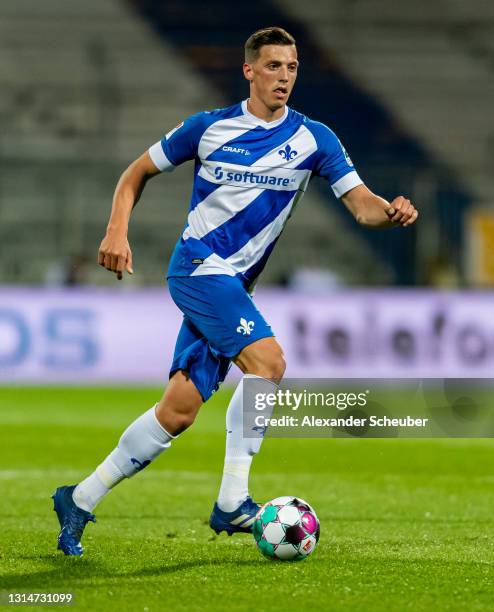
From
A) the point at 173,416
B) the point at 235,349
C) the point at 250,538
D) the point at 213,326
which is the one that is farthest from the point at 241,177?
the point at 250,538

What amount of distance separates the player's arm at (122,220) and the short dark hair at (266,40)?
66 centimetres

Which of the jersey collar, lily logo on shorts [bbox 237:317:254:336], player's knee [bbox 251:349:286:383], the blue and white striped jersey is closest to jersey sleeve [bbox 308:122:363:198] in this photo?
the blue and white striped jersey

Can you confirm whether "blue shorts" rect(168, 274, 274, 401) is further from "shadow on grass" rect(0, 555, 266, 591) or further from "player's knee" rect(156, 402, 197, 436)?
"shadow on grass" rect(0, 555, 266, 591)

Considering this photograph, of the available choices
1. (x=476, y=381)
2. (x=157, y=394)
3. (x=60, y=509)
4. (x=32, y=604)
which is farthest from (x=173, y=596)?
(x=476, y=381)

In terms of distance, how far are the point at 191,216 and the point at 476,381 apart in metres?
10.3

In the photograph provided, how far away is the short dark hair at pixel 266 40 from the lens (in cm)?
540

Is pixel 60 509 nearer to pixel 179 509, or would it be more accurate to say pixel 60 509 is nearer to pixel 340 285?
pixel 179 509

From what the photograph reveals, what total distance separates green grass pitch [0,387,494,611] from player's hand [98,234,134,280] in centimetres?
124

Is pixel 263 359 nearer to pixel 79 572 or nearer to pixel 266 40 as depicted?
pixel 79 572

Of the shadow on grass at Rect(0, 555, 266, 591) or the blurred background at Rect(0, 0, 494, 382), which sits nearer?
the shadow on grass at Rect(0, 555, 266, 591)

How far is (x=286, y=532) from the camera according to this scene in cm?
504

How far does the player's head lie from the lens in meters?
5.38

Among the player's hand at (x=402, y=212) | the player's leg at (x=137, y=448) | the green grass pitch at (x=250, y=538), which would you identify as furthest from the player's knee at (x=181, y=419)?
the player's hand at (x=402, y=212)

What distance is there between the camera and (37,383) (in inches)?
581
